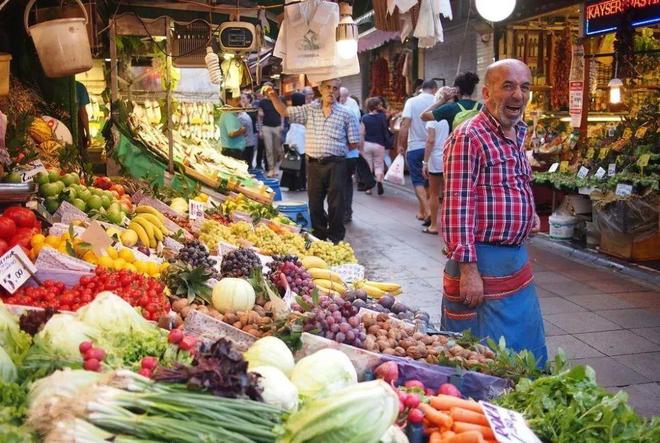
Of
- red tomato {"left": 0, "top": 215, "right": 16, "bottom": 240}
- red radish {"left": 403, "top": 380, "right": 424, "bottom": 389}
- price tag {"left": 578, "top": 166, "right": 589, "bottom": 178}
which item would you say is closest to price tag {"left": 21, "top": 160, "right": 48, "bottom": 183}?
red tomato {"left": 0, "top": 215, "right": 16, "bottom": 240}

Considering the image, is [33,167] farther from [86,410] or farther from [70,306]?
[86,410]

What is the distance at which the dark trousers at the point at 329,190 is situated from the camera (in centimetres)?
937

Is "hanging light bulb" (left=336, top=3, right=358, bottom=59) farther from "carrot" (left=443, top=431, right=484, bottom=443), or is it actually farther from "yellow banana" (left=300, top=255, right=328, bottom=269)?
"carrot" (left=443, top=431, right=484, bottom=443)

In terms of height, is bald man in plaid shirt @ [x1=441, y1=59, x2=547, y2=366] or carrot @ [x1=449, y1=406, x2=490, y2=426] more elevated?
bald man in plaid shirt @ [x1=441, y1=59, x2=547, y2=366]

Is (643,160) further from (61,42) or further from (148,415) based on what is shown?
(148,415)

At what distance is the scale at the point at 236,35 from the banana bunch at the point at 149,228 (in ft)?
8.46

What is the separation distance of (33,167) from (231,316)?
263 centimetres

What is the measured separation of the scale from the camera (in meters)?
7.68

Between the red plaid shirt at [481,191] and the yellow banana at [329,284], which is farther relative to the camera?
the yellow banana at [329,284]

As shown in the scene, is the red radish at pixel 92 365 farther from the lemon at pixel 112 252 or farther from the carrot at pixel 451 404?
the lemon at pixel 112 252

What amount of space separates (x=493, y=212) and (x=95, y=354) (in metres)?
2.37

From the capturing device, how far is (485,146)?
3957 mm

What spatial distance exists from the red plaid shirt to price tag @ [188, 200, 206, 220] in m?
3.34

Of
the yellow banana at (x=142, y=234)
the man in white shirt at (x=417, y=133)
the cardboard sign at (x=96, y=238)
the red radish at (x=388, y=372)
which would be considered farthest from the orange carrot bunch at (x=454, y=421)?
the man in white shirt at (x=417, y=133)
